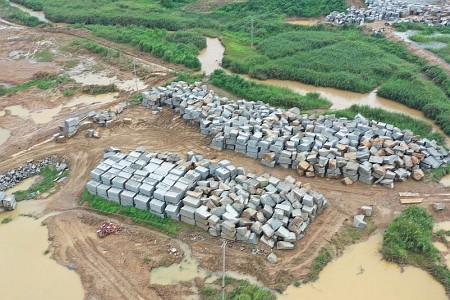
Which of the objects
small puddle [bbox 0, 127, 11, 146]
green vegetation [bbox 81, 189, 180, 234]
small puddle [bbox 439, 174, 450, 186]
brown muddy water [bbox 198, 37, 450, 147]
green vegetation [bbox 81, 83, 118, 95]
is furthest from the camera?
green vegetation [bbox 81, 83, 118, 95]

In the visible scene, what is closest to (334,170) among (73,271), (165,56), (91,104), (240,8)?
(73,271)

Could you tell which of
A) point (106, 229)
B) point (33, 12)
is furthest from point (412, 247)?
point (33, 12)

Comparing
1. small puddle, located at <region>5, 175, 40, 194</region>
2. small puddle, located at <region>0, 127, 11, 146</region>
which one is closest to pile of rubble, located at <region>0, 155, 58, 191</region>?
small puddle, located at <region>5, 175, 40, 194</region>

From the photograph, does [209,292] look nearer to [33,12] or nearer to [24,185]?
[24,185]

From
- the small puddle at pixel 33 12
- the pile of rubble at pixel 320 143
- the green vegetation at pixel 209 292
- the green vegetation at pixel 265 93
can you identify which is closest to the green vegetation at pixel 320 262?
the green vegetation at pixel 209 292

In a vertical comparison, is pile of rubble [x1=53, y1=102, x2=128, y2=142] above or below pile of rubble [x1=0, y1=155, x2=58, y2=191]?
above

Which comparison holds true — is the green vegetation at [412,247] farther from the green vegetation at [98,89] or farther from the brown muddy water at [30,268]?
the green vegetation at [98,89]

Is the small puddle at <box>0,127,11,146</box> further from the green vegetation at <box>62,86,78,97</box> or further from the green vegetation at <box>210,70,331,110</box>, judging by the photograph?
the green vegetation at <box>210,70,331,110</box>
